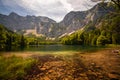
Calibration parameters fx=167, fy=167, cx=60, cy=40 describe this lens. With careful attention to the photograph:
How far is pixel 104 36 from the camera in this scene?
458 ft

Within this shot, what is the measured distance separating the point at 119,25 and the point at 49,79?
451 inches

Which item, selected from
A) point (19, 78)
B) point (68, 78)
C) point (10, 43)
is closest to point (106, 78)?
point (68, 78)

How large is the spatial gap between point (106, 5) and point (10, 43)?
138 meters

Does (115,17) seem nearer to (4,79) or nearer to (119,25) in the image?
(119,25)

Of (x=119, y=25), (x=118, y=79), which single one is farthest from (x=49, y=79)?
(x=119, y=25)

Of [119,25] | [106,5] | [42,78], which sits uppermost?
[106,5]

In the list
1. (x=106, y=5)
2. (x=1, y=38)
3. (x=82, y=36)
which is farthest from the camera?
(x=82, y=36)

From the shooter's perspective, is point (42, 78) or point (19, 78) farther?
point (42, 78)

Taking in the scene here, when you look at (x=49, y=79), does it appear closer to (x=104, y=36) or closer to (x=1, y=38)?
(x=1, y=38)

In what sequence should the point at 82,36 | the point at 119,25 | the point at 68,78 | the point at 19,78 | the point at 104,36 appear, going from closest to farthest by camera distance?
the point at 119,25 < the point at 19,78 < the point at 68,78 < the point at 104,36 < the point at 82,36

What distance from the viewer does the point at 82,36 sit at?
193 meters

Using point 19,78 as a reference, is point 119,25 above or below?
above

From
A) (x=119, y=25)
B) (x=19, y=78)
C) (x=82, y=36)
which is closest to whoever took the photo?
(x=119, y=25)

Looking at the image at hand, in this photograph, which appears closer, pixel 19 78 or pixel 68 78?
pixel 19 78
